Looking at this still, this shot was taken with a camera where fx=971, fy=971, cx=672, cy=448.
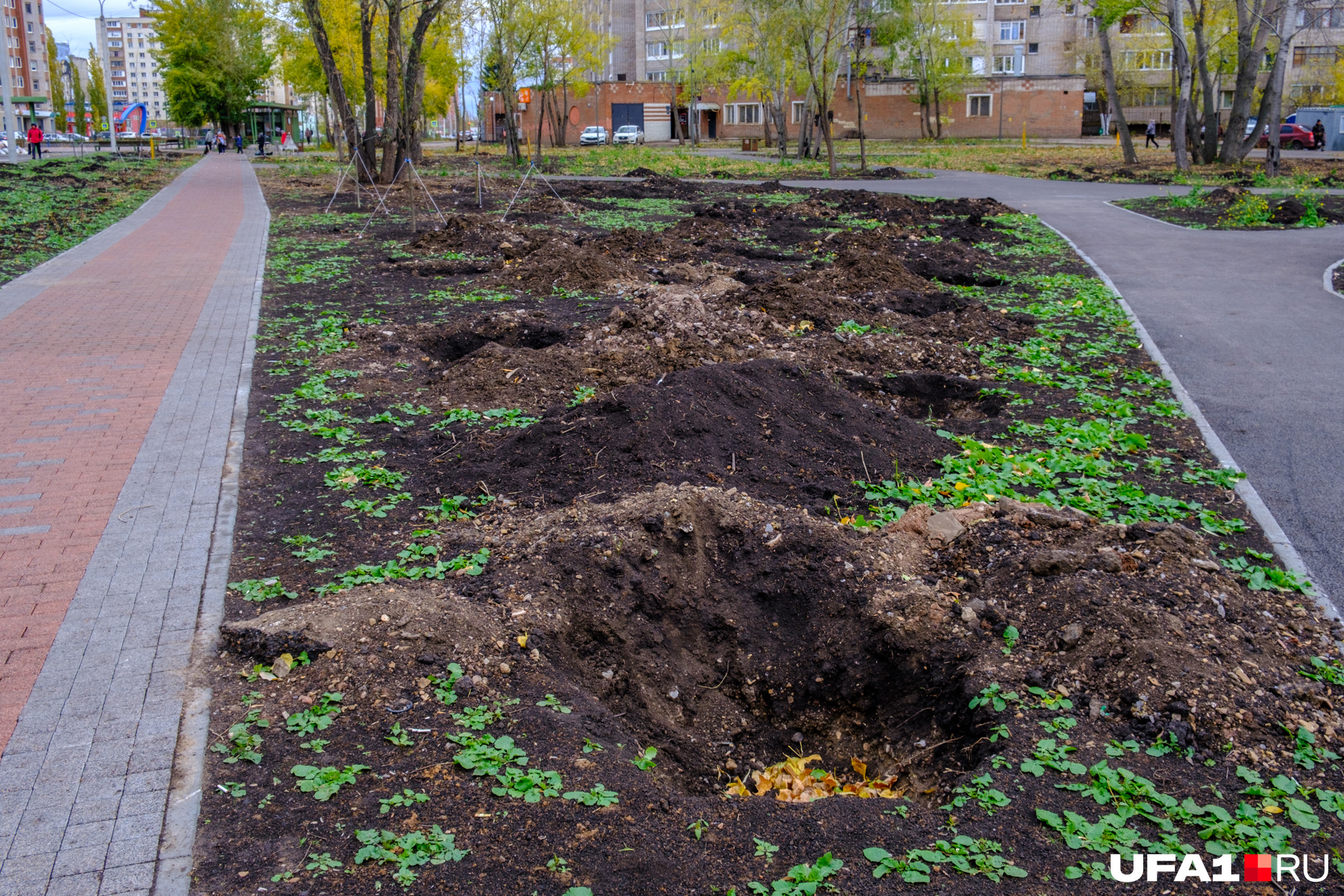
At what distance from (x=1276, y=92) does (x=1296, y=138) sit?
24.9 m

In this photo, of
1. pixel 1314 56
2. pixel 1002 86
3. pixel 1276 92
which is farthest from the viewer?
pixel 1002 86

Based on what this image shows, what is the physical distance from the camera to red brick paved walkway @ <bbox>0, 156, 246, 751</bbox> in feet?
15.2

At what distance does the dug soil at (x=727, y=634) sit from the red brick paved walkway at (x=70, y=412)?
0.82m

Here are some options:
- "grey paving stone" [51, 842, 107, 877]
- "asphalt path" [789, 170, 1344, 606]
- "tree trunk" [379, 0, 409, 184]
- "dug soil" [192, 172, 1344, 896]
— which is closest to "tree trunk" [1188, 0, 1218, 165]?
"asphalt path" [789, 170, 1344, 606]

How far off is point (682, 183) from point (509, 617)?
85.6 feet

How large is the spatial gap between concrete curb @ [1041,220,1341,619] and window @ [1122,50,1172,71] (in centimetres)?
6616

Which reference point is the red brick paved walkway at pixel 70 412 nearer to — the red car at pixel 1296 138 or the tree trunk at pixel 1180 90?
the tree trunk at pixel 1180 90

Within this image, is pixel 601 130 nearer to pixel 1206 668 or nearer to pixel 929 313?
A: pixel 929 313

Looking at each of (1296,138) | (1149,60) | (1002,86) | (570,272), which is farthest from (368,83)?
(1149,60)

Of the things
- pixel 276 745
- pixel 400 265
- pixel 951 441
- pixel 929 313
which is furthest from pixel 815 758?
pixel 400 265

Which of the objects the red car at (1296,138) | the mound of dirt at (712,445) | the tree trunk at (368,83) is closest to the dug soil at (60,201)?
the tree trunk at (368,83)

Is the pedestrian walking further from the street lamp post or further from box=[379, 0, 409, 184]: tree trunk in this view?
box=[379, 0, 409, 184]: tree trunk

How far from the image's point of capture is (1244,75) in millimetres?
31766

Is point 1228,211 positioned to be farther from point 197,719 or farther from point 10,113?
point 10,113
